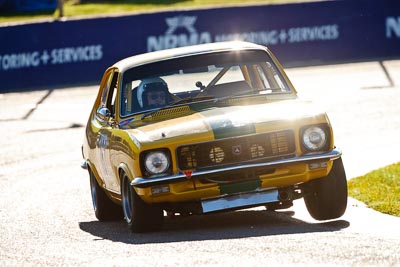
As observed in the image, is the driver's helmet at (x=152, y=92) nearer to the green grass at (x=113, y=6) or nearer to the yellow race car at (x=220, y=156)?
the yellow race car at (x=220, y=156)

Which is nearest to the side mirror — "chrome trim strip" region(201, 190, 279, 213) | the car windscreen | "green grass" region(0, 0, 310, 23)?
the car windscreen

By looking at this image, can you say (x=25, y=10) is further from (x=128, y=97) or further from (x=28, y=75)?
(x=128, y=97)

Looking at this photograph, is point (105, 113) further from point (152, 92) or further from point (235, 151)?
point (235, 151)

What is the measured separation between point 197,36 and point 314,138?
20.9 metres

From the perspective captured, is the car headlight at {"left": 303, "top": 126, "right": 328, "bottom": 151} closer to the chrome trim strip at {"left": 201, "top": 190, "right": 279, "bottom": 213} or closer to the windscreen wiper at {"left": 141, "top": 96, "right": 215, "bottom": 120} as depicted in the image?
the chrome trim strip at {"left": 201, "top": 190, "right": 279, "bottom": 213}

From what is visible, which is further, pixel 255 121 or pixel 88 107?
pixel 88 107

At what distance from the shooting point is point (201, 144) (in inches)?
374

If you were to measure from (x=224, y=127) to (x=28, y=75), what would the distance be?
68.9ft

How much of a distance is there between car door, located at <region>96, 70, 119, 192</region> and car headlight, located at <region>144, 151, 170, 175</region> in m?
0.92

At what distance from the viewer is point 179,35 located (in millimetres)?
30406

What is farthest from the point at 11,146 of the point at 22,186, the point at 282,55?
the point at 282,55

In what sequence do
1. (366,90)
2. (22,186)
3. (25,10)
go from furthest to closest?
(25,10)
(366,90)
(22,186)

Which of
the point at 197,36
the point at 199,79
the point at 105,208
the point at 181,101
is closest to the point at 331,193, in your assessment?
the point at 181,101

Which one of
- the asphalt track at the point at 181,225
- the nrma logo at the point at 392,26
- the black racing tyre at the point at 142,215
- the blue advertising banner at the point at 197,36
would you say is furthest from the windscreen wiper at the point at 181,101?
the nrma logo at the point at 392,26
